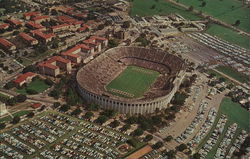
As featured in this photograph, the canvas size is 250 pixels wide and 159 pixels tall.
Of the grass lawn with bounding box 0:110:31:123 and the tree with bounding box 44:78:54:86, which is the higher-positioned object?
the tree with bounding box 44:78:54:86

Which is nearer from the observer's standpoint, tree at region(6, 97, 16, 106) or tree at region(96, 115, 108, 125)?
tree at region(96, 115, 108, 125)

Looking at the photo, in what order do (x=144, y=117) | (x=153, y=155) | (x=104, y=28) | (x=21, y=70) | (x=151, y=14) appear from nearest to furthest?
(x=153, y=155) < (x=144, y=117) < (x=21, y=70) < (x=104, y=28) < (x=151, y=14)

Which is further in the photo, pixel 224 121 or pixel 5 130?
pixel 224 121

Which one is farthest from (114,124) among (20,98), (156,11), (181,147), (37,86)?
(156,11)

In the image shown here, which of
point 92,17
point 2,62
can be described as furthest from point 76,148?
point 92,17

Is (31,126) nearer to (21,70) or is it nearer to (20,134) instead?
(20,134)

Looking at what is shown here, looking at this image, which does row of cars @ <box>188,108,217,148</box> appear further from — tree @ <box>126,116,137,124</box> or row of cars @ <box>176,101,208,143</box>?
tree @ <box>126,116,137,124</box>

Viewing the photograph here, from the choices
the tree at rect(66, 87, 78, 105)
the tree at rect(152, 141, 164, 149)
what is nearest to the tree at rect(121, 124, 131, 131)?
the tree at rect(152, 141, 164, 149)

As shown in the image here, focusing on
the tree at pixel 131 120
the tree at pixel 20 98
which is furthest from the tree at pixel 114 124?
the tree at pixel 20 98
